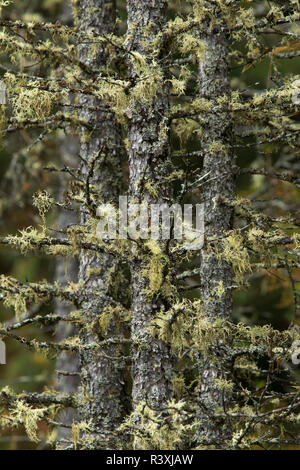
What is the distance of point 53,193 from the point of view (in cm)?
1376

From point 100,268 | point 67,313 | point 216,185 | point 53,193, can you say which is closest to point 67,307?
point 67,313

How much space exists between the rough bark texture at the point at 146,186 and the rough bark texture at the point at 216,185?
0.86 m

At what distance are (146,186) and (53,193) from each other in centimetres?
728

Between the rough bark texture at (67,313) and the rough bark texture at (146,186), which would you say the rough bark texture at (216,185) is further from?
the rough bark texture at (67,313)

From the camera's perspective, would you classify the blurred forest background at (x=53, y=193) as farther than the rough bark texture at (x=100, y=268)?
Yes
